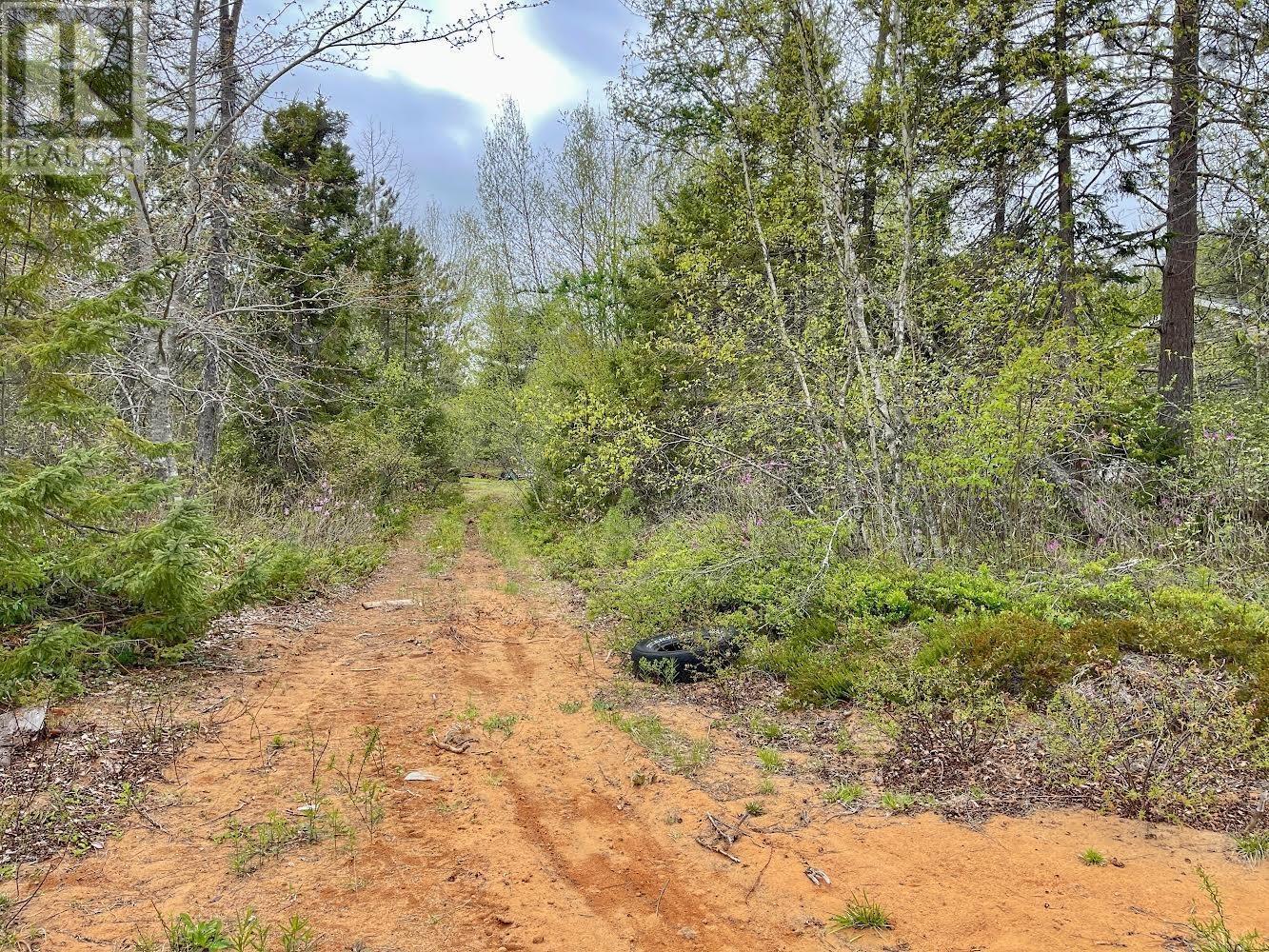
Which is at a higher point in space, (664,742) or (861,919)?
(861,919)

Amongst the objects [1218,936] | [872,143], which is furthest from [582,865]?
[872,143]

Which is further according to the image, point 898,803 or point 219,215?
point 219,215

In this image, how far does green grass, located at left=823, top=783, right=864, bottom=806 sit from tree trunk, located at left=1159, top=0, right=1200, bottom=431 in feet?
27.3

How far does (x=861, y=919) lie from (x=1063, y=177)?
35.8 feet

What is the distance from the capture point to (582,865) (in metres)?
3.22

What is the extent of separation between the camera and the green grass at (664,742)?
4371 mm

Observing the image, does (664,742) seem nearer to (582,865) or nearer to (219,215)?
(582,865)

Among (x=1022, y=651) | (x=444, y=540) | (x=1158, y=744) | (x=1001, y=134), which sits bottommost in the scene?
(x=444, y=540)

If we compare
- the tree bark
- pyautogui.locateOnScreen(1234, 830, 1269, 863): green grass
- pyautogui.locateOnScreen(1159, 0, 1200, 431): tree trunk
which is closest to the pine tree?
the tree bark

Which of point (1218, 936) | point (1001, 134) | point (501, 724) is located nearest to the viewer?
point (1218, 936)

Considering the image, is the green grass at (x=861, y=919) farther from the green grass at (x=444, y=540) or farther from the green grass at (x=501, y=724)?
the green grass at (x=444, y=540)

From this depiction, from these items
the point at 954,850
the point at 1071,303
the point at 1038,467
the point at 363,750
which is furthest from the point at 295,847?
the point at 1071,303

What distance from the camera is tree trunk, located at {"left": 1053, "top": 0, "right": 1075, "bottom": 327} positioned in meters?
8.61

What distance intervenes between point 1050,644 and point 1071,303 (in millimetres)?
7973
